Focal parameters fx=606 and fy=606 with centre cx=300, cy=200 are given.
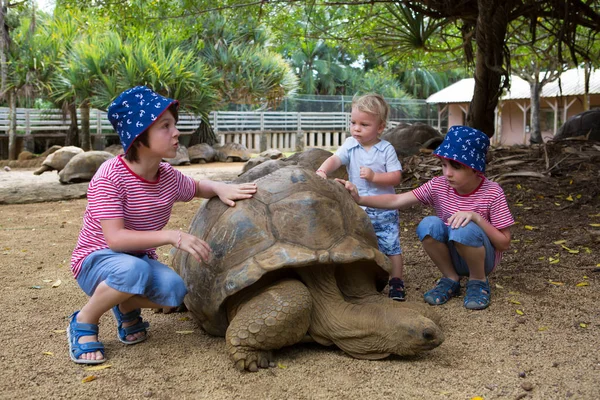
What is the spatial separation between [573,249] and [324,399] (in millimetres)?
2866

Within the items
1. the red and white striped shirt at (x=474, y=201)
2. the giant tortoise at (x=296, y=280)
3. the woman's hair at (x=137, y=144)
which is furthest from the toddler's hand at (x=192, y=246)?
the red and white striped shirt at (x=474, y=201)

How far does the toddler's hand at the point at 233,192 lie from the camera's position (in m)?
2.83

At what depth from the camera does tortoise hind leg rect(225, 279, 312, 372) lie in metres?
2.45

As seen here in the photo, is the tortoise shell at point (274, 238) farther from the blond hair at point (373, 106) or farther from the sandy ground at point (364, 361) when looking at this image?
the blond hair at point (373, 106)

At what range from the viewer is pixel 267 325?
2445mm

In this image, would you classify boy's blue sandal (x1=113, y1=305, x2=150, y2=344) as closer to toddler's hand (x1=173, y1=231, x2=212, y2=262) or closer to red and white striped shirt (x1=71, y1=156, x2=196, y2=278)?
red and white striped shirt (x1=71, y1=156, x2=196, y2=278)

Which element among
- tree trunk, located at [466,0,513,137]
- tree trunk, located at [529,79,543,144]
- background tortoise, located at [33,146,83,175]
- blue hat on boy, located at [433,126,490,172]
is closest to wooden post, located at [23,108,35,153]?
background tortoise, located at [33,146,83,175]

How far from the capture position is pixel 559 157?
673cm

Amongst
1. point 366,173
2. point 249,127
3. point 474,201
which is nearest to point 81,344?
point 366,173

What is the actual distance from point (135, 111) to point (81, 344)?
3.41 ft

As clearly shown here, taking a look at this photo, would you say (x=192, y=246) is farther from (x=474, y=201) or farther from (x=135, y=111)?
(x=474, y=201)

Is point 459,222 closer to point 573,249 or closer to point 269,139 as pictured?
point 573,249

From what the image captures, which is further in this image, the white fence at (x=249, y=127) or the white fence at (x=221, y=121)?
the white fence at (x=249, y=127)

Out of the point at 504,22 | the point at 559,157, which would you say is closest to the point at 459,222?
the point at 504,22
